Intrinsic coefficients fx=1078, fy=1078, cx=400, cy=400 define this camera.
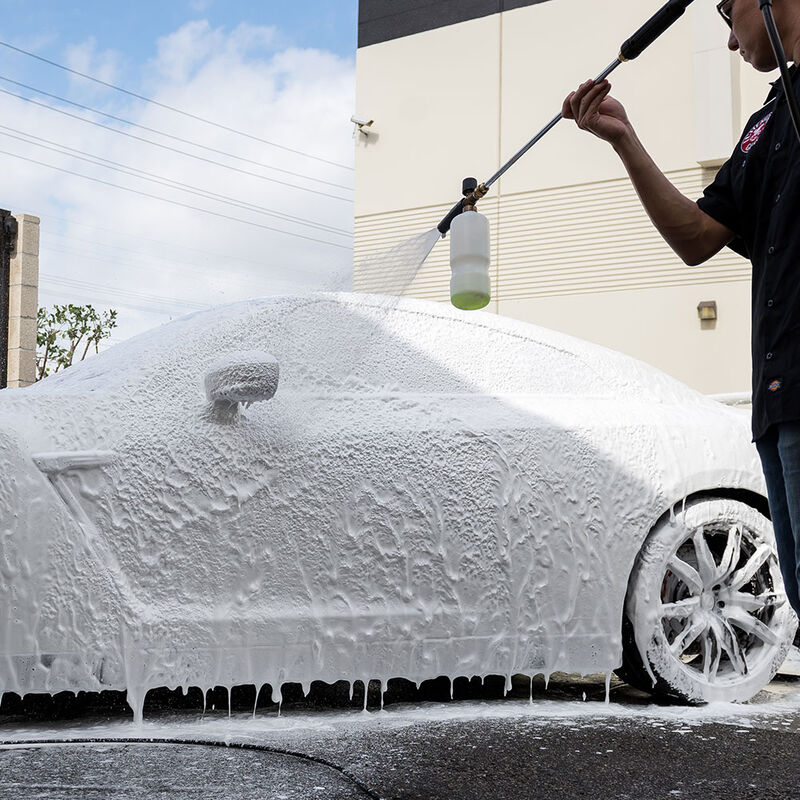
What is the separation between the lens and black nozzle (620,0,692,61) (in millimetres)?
2236

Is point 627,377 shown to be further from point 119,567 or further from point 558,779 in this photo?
point 119,567

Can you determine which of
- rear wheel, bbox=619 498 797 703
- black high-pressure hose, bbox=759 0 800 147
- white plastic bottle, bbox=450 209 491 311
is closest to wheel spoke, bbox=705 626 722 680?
rear wheel, bbox=619 498 797 703

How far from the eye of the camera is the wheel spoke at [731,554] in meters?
3.40

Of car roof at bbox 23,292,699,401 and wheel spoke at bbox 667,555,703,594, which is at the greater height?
car roof at bbox 23,292,699,401

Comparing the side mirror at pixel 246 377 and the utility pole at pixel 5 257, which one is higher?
the utility pole at pixel 5 257

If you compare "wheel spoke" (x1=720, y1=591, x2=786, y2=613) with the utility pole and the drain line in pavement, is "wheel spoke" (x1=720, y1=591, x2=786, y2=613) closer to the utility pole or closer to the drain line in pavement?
the drain line in pavement

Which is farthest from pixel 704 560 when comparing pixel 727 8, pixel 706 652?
pixel 727 8

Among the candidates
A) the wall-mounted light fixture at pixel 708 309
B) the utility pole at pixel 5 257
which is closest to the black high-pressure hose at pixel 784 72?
the utility pole at pixel 5 257

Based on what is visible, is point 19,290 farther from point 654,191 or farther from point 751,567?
point 654,191

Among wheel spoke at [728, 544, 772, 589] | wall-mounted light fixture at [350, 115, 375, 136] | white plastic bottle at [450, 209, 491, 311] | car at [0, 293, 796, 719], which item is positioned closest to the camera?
white plastic bottle at [450, 209, 491, 311]

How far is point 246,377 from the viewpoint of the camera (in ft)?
9.77

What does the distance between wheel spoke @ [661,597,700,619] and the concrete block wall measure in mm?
8259

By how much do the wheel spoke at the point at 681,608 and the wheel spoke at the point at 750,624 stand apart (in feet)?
0.41

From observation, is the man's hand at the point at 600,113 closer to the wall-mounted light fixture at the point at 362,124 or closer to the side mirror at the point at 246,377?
the side mirror at the point at 246,377
